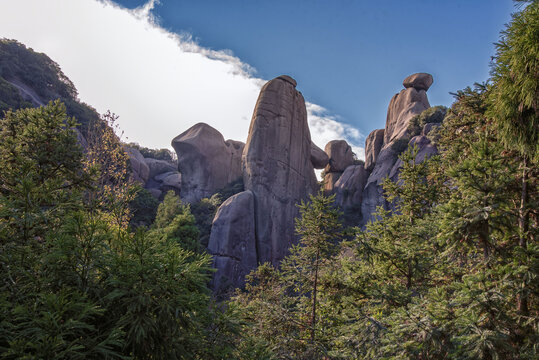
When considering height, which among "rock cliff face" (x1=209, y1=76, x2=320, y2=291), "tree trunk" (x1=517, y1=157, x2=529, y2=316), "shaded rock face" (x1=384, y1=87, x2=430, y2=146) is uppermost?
"shaded rock face" (x1=384, y1=87, x2=430, y2=146)

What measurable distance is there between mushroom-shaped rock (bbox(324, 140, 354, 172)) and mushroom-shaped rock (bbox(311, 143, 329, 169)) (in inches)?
34.2

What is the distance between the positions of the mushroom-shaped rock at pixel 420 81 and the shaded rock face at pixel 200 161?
2630 cm

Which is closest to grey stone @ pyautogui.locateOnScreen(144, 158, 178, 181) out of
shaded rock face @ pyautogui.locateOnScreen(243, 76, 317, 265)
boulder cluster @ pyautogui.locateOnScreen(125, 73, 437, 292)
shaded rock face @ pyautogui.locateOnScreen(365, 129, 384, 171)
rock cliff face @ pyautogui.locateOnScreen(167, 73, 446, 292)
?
boulder cluster @ pyautogui.locateOnScreen(125, 73, 437, 292)

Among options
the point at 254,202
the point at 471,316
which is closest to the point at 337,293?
the point at 471,316

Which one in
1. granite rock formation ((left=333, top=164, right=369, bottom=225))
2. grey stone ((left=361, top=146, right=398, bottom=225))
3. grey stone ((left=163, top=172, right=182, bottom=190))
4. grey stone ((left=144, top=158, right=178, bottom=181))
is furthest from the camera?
grey stone ((left=144, top=158, right=178, bottom=181))

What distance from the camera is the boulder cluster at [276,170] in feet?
94.1

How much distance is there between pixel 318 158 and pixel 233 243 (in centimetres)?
1743

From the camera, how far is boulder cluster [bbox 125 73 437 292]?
28.7 meters

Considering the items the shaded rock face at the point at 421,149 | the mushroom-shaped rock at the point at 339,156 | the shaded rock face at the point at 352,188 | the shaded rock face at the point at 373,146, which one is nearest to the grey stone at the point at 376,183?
the shaded rock face at the point at 421,149

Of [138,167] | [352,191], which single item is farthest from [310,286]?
[138,167]

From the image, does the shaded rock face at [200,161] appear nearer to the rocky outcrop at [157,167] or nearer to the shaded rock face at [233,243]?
the rocky outcrop at [157,167]

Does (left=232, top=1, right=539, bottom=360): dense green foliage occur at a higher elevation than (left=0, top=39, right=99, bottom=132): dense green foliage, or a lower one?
lower

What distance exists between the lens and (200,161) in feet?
133

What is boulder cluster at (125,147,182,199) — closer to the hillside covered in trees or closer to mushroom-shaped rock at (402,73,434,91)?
mushroom-shaped rock at (402,73,434,91)
